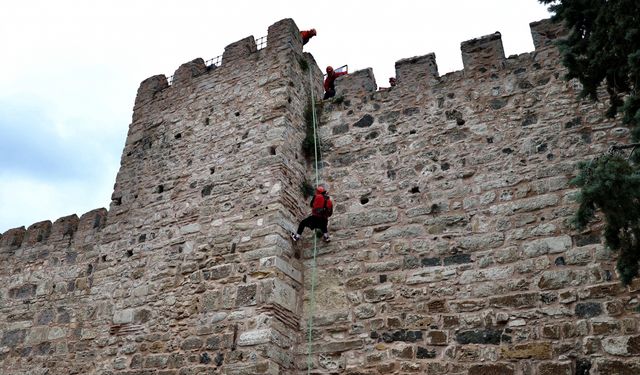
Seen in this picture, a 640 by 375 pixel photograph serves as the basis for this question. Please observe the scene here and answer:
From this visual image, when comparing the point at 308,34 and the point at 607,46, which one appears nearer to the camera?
the point at 607,46

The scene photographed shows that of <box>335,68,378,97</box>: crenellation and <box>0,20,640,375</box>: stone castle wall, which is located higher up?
<box>335,68,378,97</box>: crenellation

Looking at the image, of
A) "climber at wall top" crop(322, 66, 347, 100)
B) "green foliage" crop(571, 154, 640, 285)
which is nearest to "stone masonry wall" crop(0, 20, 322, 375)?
"climber at wall top" crop(322, 66, 347, 100)

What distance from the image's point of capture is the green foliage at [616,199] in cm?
395

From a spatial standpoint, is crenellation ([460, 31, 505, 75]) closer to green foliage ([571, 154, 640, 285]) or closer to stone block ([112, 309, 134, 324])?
green foliage ([571, 154, 640, 285])

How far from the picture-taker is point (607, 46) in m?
4.67

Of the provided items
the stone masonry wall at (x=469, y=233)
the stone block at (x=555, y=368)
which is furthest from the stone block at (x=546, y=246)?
the stone block at (x=555, y=368)

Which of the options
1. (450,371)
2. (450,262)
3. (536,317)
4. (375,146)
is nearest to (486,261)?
(450,262)

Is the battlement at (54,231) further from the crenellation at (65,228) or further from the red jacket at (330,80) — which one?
the red jacket at (330,80)

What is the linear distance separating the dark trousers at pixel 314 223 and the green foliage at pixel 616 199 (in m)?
3.04

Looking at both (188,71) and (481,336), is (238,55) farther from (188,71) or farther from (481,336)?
(481,336)

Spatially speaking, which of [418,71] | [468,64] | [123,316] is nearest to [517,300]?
[468,64]

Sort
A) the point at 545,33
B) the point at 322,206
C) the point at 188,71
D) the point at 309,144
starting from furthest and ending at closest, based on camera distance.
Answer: the point at 188,71 → the point at 309,144 → the point at 545,33 → the point at 322,206

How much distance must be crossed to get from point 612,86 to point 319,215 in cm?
319

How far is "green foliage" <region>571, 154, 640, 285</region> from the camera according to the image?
3949 mm
